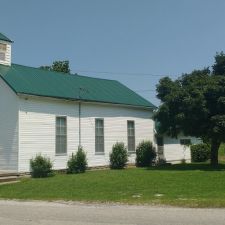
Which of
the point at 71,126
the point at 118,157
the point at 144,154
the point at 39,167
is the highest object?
the point at 71,126

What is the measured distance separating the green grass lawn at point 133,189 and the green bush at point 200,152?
17.4m

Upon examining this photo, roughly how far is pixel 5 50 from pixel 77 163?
8155 millimetres

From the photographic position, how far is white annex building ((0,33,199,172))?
26.9 metres

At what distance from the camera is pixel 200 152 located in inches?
1679

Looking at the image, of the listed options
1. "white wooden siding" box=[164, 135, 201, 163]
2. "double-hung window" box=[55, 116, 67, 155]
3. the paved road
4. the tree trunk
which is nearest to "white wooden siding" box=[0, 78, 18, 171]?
"double-hung window" box=[55, 116, 67, 155]

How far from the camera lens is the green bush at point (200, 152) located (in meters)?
42.5

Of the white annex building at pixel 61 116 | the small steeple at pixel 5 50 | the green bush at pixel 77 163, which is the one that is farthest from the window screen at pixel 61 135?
the small steeple at pixel 5 50

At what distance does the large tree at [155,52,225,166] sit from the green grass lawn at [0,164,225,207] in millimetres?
5033

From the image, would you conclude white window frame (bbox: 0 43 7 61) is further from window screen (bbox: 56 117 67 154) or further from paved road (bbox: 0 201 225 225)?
paved road (bbox: 0 201 225 225)

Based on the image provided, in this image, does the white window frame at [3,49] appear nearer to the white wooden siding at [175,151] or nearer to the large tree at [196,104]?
the large tree at [196,104]

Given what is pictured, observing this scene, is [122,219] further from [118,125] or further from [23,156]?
[118,125]

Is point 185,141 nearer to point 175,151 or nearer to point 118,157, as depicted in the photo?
point 175,151

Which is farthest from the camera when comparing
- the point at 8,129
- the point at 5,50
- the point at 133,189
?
the point at 5,50

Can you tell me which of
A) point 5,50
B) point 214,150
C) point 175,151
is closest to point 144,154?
point 214,150
